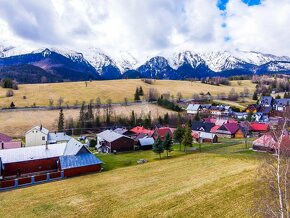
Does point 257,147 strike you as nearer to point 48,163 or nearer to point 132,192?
point 132,192

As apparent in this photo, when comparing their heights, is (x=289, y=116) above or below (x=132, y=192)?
above

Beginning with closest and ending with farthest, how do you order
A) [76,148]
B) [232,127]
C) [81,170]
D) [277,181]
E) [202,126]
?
[277,181]
[81,170]
[76,148]
[232,127]
[202,126]

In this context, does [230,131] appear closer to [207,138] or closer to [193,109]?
[207,138]

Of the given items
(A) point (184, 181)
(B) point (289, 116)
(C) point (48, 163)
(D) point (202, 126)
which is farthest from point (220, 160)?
(D) point (202, 126)

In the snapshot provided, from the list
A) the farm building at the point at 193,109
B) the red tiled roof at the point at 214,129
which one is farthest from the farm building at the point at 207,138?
the farm building at the point at 193,109

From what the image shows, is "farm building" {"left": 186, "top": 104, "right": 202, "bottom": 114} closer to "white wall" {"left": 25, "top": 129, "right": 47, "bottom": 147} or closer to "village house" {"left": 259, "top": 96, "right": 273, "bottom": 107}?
"village house" {"left": 259, "top": 96, "right": 273, "bottom": 107}

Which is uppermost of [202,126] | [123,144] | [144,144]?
[202,126]

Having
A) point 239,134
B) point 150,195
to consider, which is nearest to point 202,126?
point 239,134
